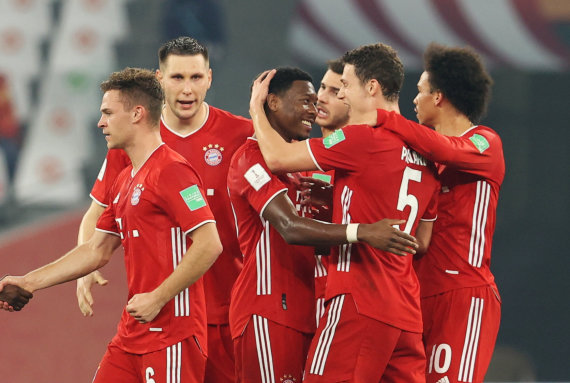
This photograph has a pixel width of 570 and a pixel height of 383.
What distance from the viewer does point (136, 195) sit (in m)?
3.85

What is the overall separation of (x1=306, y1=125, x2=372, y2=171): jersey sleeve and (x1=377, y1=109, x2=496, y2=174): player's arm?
129mm

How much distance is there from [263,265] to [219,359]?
2.39 ft

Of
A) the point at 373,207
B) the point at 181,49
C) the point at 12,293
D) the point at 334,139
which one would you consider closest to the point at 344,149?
the point at 334,139

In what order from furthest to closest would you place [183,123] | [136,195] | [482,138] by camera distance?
[183,123]
[482,138]
[136,195]

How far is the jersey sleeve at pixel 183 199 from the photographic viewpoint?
3756 mm

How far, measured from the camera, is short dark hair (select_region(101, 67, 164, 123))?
4020mm

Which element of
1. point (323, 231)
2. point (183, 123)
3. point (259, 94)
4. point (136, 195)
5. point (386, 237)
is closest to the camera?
point (386, 237)

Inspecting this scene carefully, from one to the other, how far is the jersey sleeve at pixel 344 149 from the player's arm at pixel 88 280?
1311mm

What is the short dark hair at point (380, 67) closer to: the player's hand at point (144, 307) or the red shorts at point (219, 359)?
the player's hand at point (144, 307)

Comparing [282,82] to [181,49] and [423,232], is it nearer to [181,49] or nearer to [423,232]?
[181,49]

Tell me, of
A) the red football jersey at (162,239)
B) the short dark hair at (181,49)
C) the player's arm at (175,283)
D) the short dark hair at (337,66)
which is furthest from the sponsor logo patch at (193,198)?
the short dark hair at (337,66)

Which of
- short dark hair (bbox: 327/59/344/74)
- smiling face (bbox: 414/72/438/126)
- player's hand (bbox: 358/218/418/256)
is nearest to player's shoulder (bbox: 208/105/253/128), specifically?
short dark hair (bbox: 327/59/344/74)

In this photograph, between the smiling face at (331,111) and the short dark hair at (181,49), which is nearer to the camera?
the short dark hair at (181,49)

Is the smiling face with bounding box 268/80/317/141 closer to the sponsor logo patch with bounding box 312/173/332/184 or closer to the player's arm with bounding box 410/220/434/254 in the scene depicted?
the sponsor logo patch with bounding box 312/173/332/184
